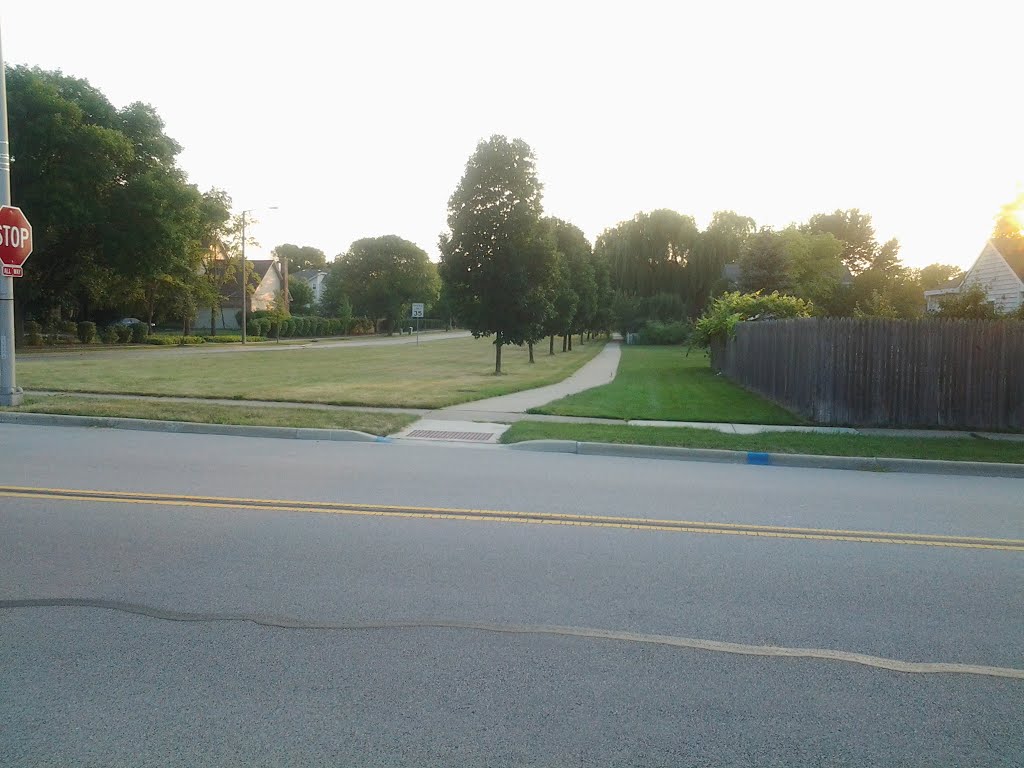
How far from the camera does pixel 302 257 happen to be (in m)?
149

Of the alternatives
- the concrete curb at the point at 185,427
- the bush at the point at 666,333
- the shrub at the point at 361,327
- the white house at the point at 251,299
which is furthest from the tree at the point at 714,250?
the concrete curb at the point at 185,427

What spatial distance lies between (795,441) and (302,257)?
14473 cm

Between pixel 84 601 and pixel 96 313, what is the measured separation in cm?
7052

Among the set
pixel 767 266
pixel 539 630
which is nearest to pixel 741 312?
pixel 767 266

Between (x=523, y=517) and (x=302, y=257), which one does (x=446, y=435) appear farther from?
(x=302, y=257)

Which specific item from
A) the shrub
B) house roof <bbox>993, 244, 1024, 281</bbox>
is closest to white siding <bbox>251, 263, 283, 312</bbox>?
the shrub

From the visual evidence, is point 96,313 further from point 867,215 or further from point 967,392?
point 867,215

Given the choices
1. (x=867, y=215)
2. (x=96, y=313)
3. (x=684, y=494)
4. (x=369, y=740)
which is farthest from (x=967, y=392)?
(x=867, y=215)

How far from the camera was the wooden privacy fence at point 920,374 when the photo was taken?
Answer: 595 inches

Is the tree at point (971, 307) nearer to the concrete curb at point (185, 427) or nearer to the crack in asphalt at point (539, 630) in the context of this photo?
the concrete curb at point (185, 427)

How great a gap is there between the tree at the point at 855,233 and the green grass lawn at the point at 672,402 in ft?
266

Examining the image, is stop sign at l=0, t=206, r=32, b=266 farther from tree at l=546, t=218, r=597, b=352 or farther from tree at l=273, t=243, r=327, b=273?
tree at l=273, t=243, r=327, b=273

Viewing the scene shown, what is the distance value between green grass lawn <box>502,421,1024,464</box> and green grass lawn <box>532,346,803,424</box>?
84.7 inches

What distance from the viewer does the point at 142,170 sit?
43.2 metres
